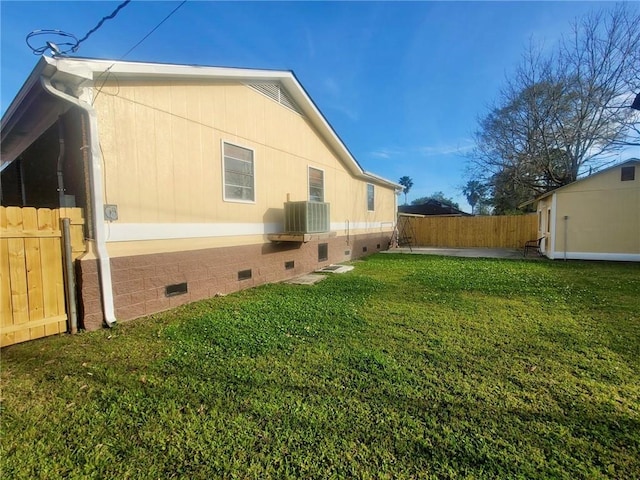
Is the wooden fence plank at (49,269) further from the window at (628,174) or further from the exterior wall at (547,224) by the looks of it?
the window at (628,174)

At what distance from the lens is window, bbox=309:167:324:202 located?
8.80 meters

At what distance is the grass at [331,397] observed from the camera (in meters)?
1.78

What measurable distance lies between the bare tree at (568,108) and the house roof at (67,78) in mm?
15169

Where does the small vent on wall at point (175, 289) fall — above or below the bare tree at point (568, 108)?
below

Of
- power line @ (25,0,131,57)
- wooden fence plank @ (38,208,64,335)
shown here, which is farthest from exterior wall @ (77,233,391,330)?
power line @ (25,0,131,57)

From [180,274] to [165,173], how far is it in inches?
66.4

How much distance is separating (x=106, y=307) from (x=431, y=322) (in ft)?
14.7

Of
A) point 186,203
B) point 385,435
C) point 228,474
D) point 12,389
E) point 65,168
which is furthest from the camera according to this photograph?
point 186,203

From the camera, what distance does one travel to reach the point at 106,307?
3980 millimetres

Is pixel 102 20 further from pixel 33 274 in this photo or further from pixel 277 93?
pixel 277 93

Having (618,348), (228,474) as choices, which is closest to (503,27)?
(618,348)

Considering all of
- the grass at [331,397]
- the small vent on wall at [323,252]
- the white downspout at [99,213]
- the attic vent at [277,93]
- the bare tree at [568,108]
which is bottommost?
the grass at [331,397]

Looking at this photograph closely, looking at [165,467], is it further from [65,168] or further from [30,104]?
[30,104]

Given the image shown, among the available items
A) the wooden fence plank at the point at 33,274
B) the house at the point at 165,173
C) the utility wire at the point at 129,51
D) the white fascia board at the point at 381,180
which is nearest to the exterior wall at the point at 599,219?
the white fascia board at the point at 381,180
